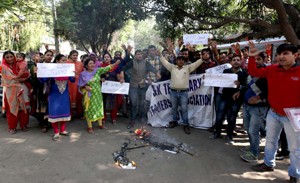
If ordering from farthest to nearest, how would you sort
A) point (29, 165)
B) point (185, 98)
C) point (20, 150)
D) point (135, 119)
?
1. point (135, 119)
2. point (185, 98)
3. point (20, 150)
4. point (29, 165)

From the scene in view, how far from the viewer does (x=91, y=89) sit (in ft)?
17.2

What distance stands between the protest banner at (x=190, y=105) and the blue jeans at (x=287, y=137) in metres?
2.18

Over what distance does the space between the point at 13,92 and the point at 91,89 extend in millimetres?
1617

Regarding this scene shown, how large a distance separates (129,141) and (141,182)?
61.9 inches

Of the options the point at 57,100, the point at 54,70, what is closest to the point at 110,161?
the point at 57,100

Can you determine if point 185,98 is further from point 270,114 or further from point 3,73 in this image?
point 3,73

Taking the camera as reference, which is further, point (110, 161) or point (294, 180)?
point (110, 161)

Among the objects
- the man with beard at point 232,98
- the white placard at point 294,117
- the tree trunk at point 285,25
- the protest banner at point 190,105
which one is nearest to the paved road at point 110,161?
the man with beard at point 232,98

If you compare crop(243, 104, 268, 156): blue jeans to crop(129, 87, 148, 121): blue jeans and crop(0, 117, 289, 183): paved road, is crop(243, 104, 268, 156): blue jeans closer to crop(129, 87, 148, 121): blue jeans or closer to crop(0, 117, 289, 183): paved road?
crop(0, 117, 289, 183): paved road

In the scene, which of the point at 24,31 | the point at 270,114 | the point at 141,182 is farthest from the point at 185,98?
the point at 24,31

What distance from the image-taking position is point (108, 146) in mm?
4578

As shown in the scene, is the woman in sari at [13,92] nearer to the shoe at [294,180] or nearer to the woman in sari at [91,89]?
the woman in sari at [91,89]

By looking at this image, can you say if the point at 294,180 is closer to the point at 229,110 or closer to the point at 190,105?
the point at 229,110

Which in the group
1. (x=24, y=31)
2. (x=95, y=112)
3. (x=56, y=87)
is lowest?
(x=95, y=112)
